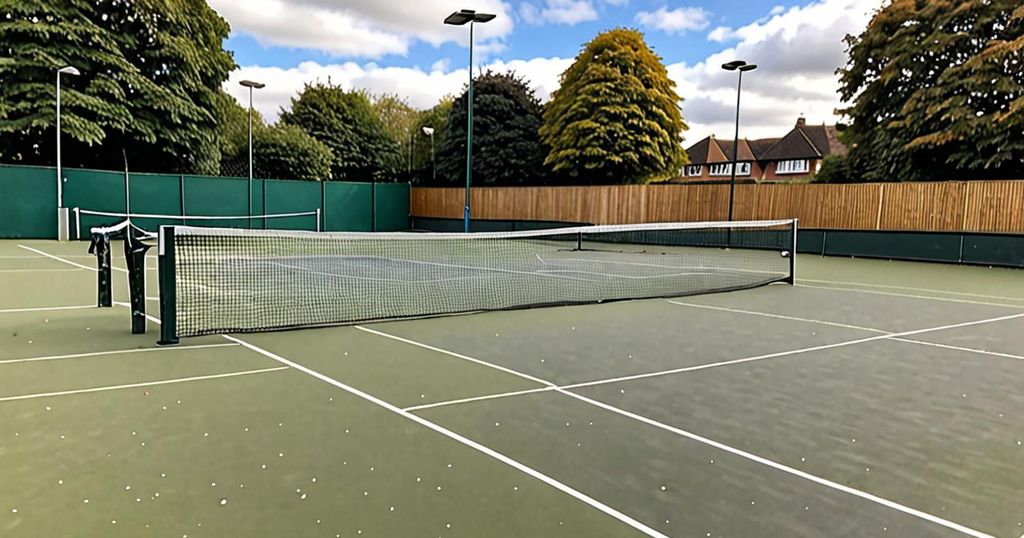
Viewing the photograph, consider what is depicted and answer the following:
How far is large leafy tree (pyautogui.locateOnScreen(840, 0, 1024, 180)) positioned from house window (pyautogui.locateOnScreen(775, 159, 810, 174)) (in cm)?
4045

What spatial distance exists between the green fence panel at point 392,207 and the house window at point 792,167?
47065mm

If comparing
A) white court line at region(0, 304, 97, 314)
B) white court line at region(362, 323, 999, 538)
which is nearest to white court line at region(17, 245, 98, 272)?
white court line at region(0, 304, 97, 314)

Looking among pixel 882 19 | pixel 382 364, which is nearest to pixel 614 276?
pixel 382 364

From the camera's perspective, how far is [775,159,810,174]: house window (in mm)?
64750

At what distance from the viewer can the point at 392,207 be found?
31.3 m

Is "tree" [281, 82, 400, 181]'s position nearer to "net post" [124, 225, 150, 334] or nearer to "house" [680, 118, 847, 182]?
"house" [680, 118, 847, 182]

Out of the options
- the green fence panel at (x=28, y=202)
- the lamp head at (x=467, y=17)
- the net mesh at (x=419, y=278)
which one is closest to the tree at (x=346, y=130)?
the green fence panel at (x=28, y=202)

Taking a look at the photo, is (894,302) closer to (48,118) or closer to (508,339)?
(508,339)

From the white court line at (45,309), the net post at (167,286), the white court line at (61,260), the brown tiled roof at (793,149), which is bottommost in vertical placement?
the white court line at (61,260)

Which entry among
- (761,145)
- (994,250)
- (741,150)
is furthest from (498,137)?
(761,145)

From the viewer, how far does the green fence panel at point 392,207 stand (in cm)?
3083

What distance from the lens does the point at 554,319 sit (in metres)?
7.49

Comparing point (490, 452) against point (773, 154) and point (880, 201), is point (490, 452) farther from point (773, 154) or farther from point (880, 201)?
point (773, 154)

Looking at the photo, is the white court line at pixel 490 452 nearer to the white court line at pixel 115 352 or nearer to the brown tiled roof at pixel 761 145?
the white court line at pixel 115 352
